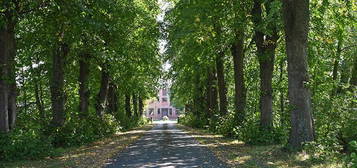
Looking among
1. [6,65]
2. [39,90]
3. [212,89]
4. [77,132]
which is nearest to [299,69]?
[6,65]

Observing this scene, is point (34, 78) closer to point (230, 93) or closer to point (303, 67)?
point (303, 67)

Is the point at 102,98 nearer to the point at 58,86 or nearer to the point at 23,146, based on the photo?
the point at 58,86

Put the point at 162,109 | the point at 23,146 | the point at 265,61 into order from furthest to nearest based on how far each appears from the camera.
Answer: the point at 162,109 < the point at 265,61 < the point at 23,146

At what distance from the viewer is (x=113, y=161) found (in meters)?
14.1

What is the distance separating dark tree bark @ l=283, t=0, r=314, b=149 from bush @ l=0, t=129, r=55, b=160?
26.9ft

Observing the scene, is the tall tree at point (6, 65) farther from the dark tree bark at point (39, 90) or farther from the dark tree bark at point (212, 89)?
the dark tree bark at point (212, 89)

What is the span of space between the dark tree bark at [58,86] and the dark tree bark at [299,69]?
33.7ft

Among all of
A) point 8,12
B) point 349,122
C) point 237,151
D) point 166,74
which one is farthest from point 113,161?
point 166,74

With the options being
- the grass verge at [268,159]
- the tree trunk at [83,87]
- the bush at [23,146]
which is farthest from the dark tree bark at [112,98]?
the grass verge at [268,159]

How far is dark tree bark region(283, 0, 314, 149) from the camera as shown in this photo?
544 inches

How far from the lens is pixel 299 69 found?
13.9 metres

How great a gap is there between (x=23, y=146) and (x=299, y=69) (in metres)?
9.12

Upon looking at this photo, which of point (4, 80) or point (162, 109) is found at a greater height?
point (4, 80)

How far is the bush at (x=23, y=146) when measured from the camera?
14.2m
